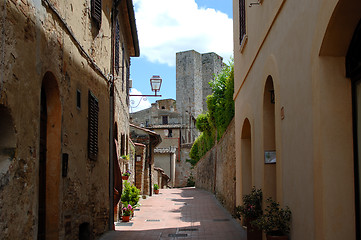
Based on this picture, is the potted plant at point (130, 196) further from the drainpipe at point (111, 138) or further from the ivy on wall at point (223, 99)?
the ivy on wall at point (223, 99)

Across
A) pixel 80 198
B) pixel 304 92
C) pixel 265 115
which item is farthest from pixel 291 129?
pixel 80 198

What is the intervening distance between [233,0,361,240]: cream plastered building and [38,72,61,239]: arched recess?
3066 mm

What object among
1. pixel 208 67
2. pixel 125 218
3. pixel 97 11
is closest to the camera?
pixel 97 11

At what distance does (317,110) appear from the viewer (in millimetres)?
4227

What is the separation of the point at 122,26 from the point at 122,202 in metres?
5.26

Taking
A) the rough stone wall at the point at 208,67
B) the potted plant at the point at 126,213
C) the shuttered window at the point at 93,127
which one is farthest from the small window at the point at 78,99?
the rough stone wall at the point at 208,67

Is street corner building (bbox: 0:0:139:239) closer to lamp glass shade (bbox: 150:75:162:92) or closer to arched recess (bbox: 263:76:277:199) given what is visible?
arched recess (bbox: 263:76:277:199)

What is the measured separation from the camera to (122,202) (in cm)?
1281

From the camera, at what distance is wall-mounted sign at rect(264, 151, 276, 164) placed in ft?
23.4

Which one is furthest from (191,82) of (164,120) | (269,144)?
(269,144)

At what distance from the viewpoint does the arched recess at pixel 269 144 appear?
710cm

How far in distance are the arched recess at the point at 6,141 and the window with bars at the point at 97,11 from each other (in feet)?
15.2

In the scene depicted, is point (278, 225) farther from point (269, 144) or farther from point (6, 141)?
point (6, 141)

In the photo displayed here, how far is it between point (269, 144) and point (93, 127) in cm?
338
